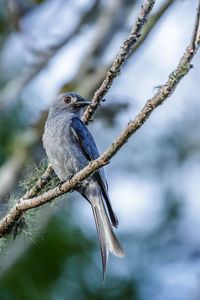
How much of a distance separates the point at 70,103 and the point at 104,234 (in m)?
1.69

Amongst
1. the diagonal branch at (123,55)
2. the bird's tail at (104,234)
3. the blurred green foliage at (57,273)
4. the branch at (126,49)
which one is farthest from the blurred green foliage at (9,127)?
the branch at (126,49)

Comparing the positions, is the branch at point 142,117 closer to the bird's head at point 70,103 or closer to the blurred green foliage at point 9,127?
the bird's head at point 70,103

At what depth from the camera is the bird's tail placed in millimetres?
4041

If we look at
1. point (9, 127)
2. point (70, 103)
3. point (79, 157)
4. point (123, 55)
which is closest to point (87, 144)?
point (79, 157)

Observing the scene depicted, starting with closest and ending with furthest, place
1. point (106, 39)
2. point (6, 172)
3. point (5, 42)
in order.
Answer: point (6, 172) < point (106, 39) < point (5, 42)

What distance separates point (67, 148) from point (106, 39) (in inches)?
88.0

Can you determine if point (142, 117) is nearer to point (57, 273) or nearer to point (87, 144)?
point (87, 144)

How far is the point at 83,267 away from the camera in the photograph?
21.2 feet

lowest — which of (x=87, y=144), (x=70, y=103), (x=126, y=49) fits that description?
(x=126, y=49)

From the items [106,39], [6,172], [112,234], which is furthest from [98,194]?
[106,39]

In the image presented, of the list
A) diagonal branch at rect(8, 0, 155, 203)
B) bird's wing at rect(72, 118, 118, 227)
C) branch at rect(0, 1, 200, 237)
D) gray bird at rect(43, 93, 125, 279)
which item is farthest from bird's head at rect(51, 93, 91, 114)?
branch at rect(0, 1, 200, 237)

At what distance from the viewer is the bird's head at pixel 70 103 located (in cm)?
531

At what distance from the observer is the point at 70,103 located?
5375 millimetres

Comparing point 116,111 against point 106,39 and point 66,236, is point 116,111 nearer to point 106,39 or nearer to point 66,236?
point 106,39
